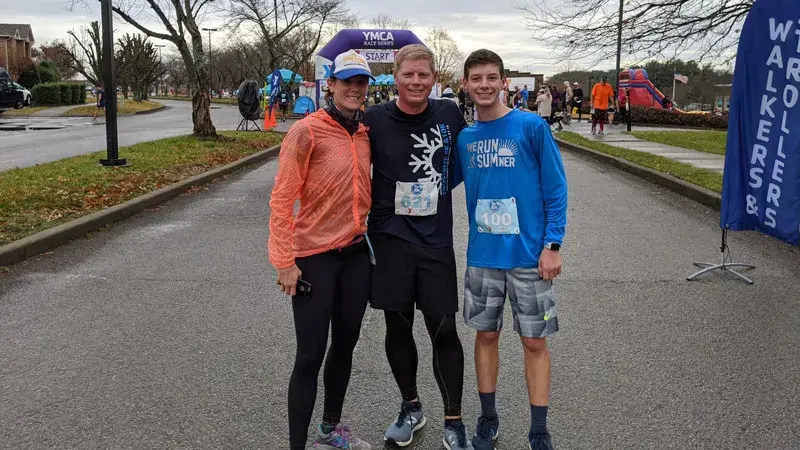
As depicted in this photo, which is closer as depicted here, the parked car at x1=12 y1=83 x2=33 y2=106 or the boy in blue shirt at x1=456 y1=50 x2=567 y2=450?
the boy in blue shirt at x1=456 y1=50 x2=567 y2=450

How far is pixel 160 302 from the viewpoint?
18.4 feet

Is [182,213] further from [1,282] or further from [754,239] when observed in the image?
[754,239]

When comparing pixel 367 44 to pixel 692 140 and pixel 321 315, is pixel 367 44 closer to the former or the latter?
pixel 692 140

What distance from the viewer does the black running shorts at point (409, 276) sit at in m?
3.10

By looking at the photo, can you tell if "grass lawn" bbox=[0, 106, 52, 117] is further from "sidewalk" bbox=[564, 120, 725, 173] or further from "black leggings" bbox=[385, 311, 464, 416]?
"black leggings" bbox=[385, 311, 464, 416]

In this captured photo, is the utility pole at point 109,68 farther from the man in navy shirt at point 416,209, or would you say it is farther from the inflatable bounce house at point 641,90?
the inflatable bounce house at point 641,90

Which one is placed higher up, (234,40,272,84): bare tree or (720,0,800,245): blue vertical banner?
(234,40,272,84): bare tree

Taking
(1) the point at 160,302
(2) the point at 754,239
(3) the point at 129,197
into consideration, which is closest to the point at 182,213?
(3) the point at 129,197

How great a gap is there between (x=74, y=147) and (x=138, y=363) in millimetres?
16424

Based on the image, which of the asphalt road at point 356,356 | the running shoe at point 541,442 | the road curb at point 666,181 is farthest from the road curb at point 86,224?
the road curb at point 666,181

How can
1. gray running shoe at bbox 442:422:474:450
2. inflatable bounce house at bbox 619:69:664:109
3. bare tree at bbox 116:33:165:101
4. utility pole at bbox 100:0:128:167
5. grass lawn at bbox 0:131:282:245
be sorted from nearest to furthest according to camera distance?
gray running shoe at bbox 442:422:474:450 → grass lawn at bbox 0:131:282:245 → utility pole at bbox 100:0:128:167 → inflatable bounce house at bbox 619:69:664:109 → bare tree at bbox 116:33:165:101

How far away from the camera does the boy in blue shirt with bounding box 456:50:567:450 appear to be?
3.03 m

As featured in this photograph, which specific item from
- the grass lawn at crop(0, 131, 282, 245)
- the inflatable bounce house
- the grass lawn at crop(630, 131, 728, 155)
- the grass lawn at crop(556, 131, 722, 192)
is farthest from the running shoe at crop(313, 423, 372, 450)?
the inflatable bounce house

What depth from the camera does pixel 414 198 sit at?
307 cm
